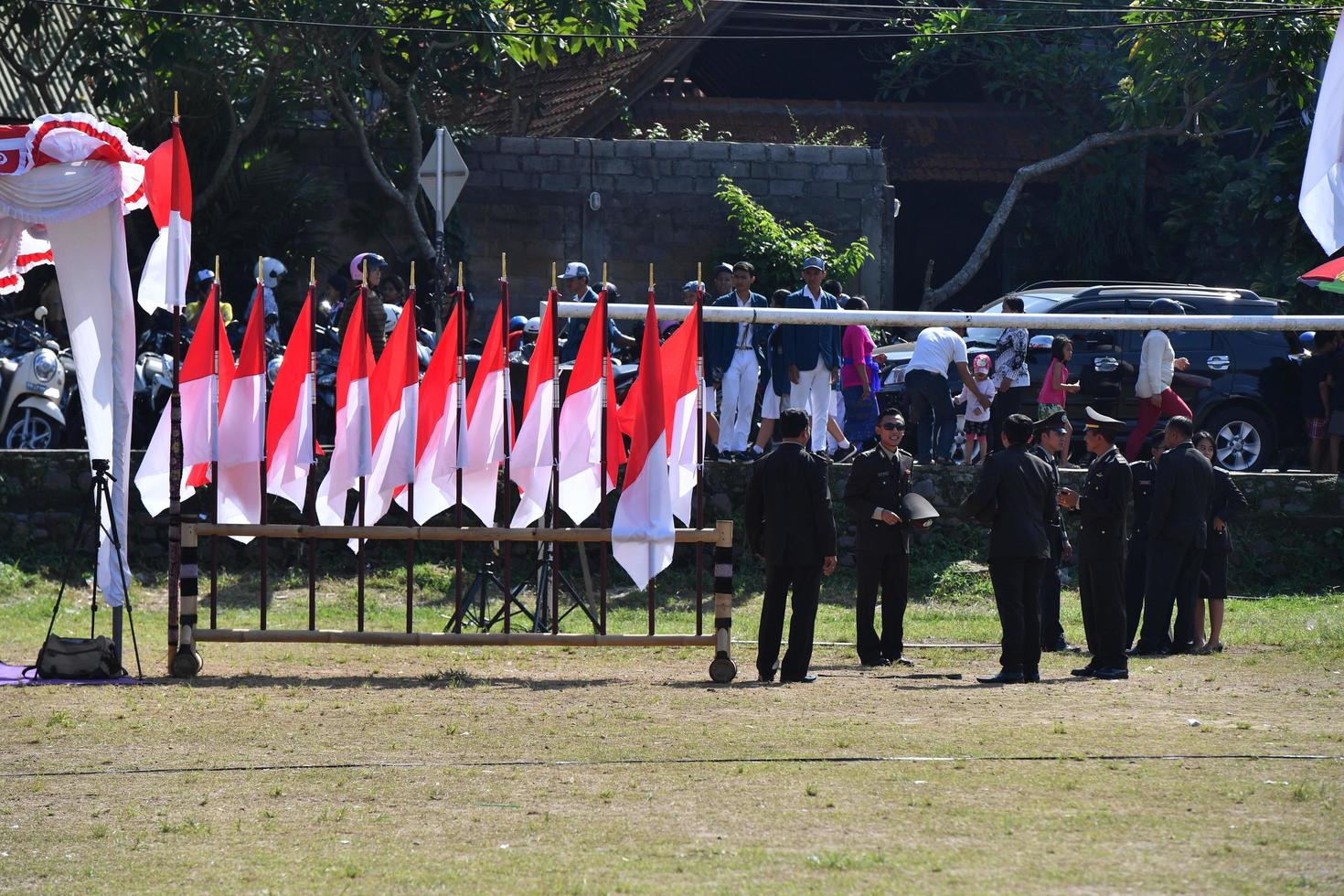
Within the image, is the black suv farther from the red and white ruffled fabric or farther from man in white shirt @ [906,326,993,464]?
the red and white ruffled fabric

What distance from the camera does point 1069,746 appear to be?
30.5 feet

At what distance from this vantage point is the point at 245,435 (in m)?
12.5

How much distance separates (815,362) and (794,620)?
5.23 meters

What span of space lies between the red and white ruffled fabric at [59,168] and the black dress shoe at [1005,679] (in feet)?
21.7

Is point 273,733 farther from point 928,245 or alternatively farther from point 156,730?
point 928,245

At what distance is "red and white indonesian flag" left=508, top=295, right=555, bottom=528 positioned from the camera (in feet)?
41.1

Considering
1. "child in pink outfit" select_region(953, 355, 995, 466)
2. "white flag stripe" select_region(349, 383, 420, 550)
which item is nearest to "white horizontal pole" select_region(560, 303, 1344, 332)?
"child in pink outfit" select_region(953, 355, 995, 466)

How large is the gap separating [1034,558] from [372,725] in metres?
4.70

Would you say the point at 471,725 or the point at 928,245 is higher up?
the point at 928,245

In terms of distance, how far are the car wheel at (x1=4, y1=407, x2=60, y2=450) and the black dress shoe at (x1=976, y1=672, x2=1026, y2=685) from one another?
9915mm

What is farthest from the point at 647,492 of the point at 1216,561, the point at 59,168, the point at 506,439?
the point at 1216,561

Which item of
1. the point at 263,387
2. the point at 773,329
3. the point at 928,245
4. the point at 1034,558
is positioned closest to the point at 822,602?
the point at 773,329

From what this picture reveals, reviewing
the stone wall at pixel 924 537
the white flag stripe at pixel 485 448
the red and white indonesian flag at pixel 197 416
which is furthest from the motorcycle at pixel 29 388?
the white flag stripe at pixel 485 448

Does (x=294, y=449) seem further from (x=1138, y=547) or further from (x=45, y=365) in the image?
(x=1138, y=547)
